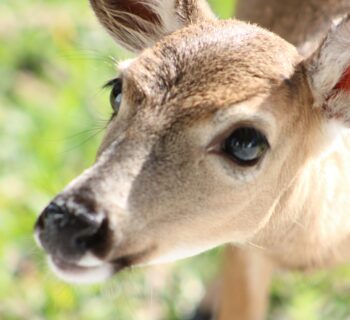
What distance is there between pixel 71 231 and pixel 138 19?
4.11 ft

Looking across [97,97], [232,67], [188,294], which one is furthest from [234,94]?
[97,97]

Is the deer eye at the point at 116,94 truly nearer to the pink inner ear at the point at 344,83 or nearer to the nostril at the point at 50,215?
the nostril at the point at 50,215

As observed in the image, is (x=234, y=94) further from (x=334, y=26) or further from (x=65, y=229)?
(x=65, y=229)

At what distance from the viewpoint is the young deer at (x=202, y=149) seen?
126 inches

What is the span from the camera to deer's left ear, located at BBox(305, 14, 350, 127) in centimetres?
354

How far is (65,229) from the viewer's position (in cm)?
316

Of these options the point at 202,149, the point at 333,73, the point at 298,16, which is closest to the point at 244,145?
the point at 202,149

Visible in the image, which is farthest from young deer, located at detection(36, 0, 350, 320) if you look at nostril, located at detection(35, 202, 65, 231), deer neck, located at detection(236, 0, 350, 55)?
deer neck, located at detection(236, 0, 350, 55)

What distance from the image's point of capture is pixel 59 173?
17.9 ft

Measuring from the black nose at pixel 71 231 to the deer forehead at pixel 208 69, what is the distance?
0.47 metres

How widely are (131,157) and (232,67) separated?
1.55 ft

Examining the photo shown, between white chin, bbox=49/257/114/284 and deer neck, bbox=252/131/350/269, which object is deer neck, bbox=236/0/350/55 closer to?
deer neck, bbox=252/131/350/269

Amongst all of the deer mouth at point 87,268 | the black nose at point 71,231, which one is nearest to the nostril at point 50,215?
the black nose at point 71,231

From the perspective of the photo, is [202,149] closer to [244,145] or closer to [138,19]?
[244,145]
